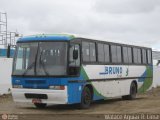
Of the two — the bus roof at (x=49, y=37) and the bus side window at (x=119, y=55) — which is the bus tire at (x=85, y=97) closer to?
the bus roof at (x=49, y=37)

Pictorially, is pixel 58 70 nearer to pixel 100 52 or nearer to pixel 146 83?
pixel 100 52

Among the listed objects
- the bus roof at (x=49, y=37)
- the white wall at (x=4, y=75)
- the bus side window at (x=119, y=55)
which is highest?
the bus roof at (x=49, y=37)

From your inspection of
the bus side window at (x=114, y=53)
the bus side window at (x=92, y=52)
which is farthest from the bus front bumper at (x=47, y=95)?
the bus side window at (x=114, y=53)

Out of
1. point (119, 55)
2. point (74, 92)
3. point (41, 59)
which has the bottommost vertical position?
point (74, 92)

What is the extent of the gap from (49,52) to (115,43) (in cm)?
556

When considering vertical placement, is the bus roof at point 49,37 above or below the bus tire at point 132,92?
above

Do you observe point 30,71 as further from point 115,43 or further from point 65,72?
point 115,43

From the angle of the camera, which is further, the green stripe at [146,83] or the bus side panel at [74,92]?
the green stripe at [146,83]

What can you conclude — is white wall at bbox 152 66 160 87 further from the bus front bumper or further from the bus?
the bus front bumper

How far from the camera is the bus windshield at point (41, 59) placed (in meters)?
17.5

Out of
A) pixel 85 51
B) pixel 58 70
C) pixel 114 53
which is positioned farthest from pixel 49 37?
pixel 114 53

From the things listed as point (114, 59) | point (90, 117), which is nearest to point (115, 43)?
point (114, 59)

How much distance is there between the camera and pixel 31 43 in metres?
18.4

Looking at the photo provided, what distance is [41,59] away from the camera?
58.5 feet
